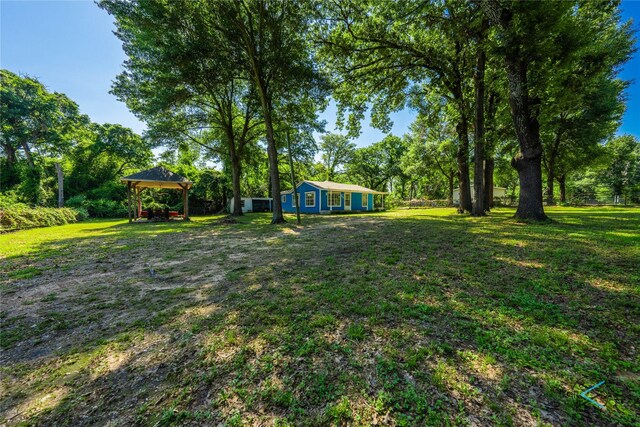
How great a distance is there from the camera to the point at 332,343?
2215 mm

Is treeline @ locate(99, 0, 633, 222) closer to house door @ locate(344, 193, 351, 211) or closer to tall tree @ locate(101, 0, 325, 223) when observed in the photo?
tall tree @ locate(101, 0, 325, 223)

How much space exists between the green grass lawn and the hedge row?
10.2 metres

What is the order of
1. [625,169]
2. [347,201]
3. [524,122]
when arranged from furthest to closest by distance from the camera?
[625,169] < [347,201] < [524,122]

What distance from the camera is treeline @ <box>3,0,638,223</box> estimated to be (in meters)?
8.23

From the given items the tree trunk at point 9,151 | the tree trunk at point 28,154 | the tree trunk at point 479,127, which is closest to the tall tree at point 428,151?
the tree trunk at point 479,127

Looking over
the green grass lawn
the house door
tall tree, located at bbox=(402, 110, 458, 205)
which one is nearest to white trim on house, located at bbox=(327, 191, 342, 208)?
the house door

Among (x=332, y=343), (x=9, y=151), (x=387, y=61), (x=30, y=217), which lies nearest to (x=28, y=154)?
(x=9, y=151)

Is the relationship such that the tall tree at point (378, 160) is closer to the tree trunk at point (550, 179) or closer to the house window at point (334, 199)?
the house window at point (334, 199)

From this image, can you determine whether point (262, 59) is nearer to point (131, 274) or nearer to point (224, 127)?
point (224, 127)

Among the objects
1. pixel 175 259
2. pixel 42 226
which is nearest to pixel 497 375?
pixel 175 259

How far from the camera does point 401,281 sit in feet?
11.9

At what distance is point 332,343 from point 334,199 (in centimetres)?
2085

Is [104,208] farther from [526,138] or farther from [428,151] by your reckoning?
[428,151]

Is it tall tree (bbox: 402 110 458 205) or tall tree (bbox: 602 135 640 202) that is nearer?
tall tree (bbox: 402 110 458 205)
